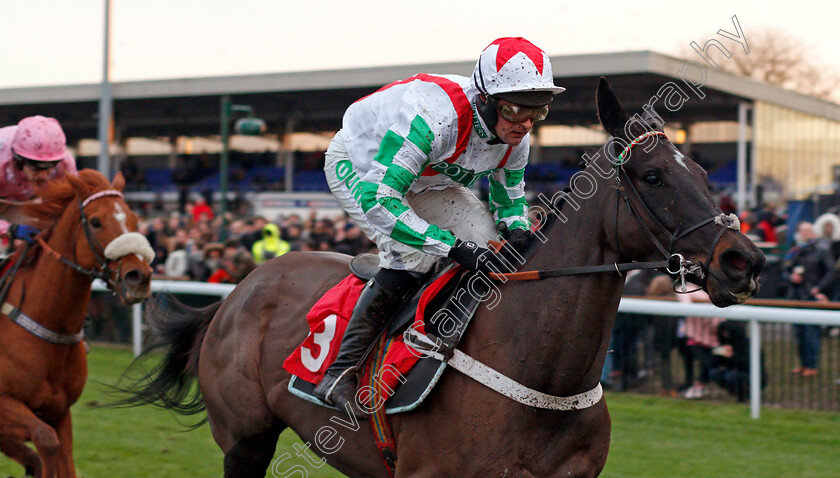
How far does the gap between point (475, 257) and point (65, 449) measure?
265cm

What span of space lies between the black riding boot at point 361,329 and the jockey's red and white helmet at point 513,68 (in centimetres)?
77

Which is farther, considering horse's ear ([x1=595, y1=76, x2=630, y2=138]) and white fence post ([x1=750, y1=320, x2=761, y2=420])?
white fence post ([x1=750, y1=320, x2=761, y2=420])

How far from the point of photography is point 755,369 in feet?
21.5

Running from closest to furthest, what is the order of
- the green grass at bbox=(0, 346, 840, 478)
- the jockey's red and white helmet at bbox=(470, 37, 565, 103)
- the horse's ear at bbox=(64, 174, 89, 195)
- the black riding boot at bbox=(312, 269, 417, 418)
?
1. the jockey's red and white helmet at bbox=(470, 37, 565, 103)
2. the black riding boot at bbox=(312, 269, 417, 418)
3. the horse's ear at bbox=(64, 174, 89, 195)
4. the green grass at bbox=(0, 346, 840, 478)

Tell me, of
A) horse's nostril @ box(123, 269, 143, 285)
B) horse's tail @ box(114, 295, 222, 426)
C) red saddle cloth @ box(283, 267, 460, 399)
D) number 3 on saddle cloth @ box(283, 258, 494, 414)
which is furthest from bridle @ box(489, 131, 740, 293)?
horse's nostril @ box(123, 269, 143, 285)

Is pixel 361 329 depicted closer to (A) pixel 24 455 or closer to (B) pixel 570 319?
(B) pixel 570 319

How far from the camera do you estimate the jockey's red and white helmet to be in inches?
115

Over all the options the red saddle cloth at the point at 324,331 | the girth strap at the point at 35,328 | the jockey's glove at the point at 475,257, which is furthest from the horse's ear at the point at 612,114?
the girth strap at the point at 35,328

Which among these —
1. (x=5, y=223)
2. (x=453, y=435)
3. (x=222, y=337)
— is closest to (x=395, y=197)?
(x=453, y=435)

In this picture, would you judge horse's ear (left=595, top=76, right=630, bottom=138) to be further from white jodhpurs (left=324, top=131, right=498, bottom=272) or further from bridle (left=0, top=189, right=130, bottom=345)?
bridle (left=0, top=189, right=130, bottom=345)

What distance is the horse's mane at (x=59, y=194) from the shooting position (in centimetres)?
469

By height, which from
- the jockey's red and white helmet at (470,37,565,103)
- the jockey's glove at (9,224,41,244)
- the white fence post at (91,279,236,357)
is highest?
the jockey's red and white helmet at (470,37,565,103)

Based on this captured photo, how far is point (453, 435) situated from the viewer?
290cm

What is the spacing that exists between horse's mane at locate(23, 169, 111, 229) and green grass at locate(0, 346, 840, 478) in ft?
3.40
